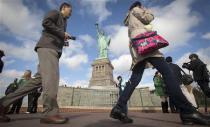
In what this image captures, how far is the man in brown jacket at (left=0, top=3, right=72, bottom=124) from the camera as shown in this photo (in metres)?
3.67

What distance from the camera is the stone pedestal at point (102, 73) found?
50263 mm

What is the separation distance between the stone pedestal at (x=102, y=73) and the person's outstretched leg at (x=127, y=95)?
45873mm

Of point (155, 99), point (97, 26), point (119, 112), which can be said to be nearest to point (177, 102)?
point (119, 112)

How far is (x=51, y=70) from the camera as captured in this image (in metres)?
3.77

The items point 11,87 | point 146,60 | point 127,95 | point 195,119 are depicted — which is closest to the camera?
point 195,119

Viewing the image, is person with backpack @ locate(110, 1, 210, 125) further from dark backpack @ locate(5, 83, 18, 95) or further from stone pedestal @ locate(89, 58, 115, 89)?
stone pedestal @ locate(89, 58, 115, 89)

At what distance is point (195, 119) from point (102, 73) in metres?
47.1

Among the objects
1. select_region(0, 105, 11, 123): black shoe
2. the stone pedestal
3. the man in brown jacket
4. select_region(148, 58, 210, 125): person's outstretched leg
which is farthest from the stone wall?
the stone pedestal

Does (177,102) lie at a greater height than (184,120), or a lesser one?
greater

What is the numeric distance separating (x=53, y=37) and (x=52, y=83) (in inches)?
33.3

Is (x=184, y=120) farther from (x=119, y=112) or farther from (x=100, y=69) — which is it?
(x=100, y=69)

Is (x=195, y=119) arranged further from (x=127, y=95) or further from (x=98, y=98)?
(x=98, y=98)

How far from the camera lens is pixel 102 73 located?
165ft

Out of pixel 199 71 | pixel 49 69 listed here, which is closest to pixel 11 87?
pixel 49 69
